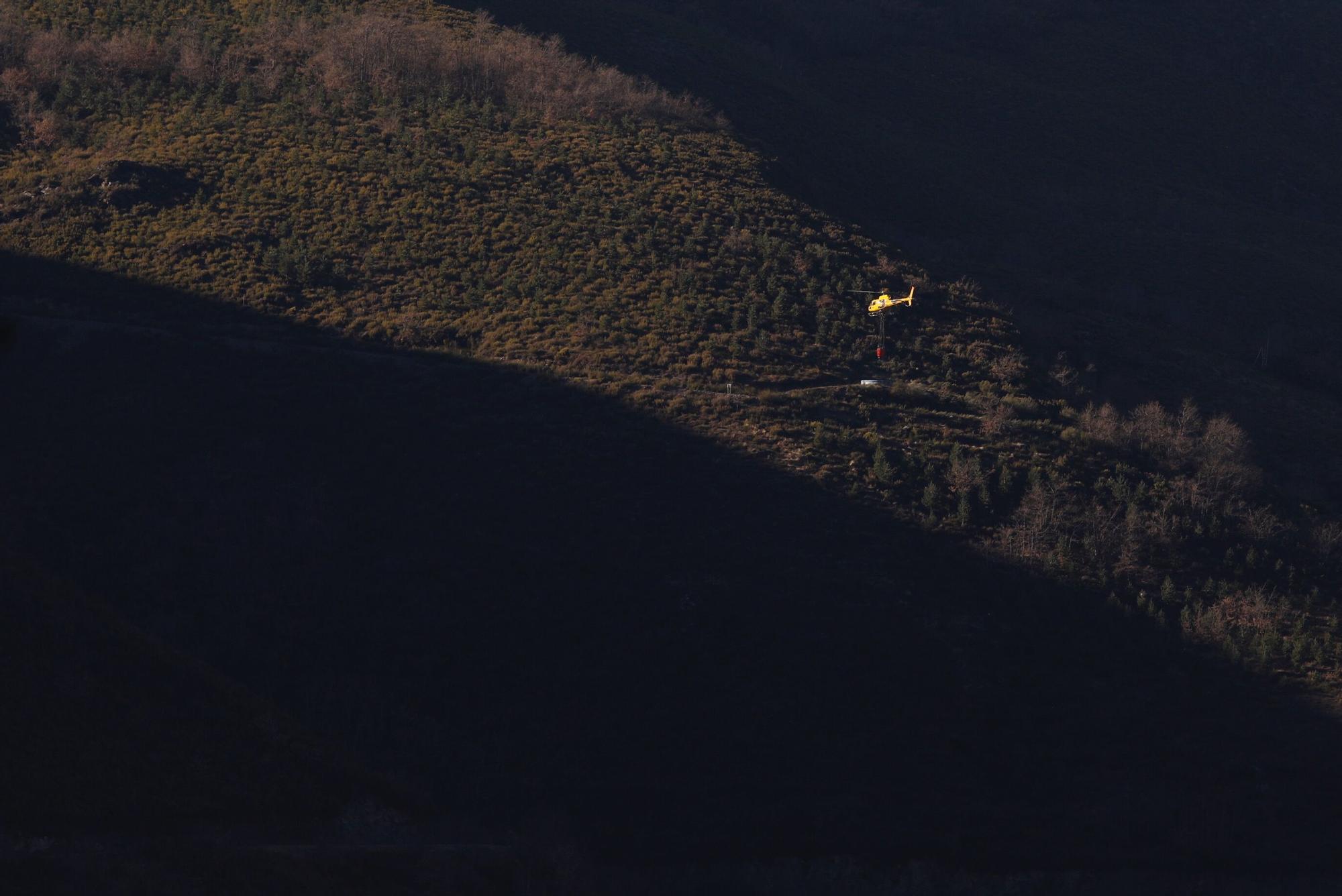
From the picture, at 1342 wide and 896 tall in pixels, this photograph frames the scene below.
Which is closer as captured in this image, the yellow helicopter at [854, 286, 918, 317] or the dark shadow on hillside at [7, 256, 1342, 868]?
the dark shadow on hillside at [7, 256, 1342, 868]

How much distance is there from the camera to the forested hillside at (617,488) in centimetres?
2256

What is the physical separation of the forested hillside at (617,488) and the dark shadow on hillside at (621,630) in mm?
95

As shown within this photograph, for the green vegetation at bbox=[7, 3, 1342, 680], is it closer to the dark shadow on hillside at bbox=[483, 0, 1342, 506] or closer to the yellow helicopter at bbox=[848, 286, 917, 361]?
the yellow helicopter at bbox=[848, 286, 917, 361]

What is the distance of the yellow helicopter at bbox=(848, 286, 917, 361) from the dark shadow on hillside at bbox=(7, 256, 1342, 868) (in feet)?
25.4

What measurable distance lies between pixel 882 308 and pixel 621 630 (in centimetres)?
1534

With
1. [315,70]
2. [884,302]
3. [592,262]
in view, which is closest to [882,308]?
[884,302]

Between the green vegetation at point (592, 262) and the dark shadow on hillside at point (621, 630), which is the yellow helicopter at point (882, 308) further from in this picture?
the dark shadow on hillside at point (621, 630)

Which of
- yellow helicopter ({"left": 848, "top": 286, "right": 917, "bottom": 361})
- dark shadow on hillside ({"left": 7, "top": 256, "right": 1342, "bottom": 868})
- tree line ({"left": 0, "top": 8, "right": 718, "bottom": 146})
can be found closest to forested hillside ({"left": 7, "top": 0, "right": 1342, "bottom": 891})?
dark shadow on hillside ({"left": 7, "top": 256, "right": 1342, "bottom": 868})

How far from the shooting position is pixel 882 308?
35.2 m

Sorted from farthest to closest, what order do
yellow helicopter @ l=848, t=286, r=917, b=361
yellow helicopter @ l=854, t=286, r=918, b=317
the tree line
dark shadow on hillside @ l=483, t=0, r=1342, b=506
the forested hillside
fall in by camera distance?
the tree line
dark shadow on hillside @ l=483, t=0, r=1342, b=506
yellow helicopter @ l=854, t=286, r=918, b=317
yellow helicopter @ l=848, t=286, r=917, b=361
the forested hillside

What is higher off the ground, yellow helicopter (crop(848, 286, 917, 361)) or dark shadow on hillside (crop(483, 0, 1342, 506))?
dark shadow on hillside (crop(483, 0, 1342, 506))

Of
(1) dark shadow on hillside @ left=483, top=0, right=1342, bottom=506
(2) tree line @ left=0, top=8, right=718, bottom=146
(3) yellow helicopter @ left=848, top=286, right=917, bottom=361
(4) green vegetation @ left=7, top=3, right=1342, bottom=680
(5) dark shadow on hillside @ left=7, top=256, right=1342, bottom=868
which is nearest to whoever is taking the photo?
(5) dark shadow on hillside @ left=7, top=256, right=1342, bottom=868

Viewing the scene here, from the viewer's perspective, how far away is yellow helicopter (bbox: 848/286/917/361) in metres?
34.4

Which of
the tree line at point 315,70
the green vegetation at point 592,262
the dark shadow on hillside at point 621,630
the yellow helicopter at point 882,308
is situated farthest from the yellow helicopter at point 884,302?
the tree line at point 315,70
